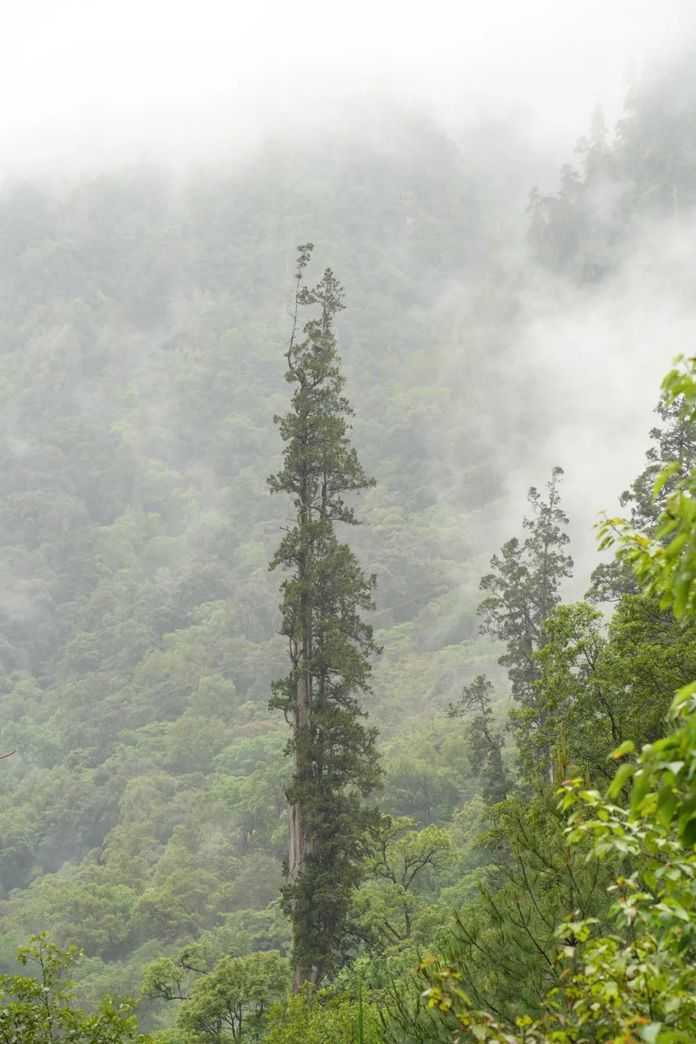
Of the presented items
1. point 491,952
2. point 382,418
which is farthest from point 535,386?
point 491,952

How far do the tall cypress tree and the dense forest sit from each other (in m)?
0.09

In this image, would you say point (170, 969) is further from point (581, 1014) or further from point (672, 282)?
point (672, 282)

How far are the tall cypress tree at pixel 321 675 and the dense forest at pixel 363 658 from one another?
9cm

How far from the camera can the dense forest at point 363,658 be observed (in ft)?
24.9

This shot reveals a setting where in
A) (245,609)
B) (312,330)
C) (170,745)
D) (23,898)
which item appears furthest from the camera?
(245,609)

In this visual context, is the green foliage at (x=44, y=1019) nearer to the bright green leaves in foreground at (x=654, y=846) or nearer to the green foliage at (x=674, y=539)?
the bright green leaves in foreground at (x=654, y=846)

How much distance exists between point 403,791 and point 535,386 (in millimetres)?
113856

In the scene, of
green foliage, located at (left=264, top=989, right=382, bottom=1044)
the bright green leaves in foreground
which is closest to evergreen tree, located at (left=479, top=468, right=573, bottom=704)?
green foliage, located at (left=264, top=989, right=382, bottom=1044)

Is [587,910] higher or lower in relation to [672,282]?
lower

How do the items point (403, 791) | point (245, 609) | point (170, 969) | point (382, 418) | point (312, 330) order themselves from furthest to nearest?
point (382, 418) < point (245, 609) < point (403, 791) < point (312, 330) < point (170, 969)

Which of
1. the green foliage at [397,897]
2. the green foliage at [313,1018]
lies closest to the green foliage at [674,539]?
the green foliage at [313,1018]

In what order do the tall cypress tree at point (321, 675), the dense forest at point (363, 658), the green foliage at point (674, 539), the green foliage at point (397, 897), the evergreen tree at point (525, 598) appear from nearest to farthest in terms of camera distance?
the green foliage at point (674, 539), the dense forest at point (363, 658), the tall cypress tree at point (321, 675), the green foliage at point (397, 897), the evergreen tree at point (525, 598)

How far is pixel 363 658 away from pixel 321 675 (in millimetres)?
3727

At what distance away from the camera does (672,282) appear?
484ft
